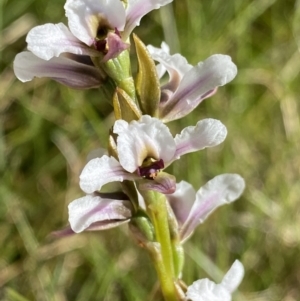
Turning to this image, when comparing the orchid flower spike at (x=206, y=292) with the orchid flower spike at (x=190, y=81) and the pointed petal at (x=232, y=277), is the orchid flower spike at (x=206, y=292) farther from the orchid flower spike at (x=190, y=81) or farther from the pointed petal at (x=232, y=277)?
the orchid flower spike at (x=190, y=81)

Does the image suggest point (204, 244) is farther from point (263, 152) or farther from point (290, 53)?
point (290, 53)

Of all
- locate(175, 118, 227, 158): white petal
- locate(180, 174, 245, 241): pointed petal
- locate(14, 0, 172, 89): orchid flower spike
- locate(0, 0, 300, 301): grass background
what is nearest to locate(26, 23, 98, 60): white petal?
locate(14, 0, 172, 89): orchid flower spike

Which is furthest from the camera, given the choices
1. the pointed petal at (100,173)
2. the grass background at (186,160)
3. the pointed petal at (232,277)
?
the grass background at (186,160)

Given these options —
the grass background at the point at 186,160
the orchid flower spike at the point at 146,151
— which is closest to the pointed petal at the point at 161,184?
the orchid flower spike at the point at 146,151

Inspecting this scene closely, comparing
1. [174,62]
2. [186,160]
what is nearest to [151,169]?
[174,62]

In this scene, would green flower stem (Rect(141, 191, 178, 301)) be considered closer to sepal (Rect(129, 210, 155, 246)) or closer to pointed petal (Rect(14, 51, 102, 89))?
sepal (Rect(129, 210, 155, 246))

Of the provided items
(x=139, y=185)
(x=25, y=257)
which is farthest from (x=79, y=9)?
(x=25, y=257)
